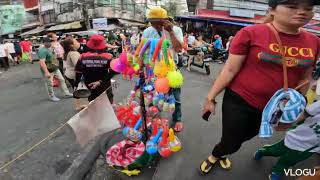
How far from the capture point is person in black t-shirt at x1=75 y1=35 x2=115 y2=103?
4250 millimetres

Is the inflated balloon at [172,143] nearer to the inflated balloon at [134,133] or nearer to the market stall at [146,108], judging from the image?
the market stall at [146,108]

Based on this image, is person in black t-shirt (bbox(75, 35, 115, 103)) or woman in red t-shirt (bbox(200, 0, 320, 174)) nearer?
woman in red t-shirt (bbox(200, 0, 320, 174))

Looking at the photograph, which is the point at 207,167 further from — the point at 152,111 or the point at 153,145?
the point at 152,111

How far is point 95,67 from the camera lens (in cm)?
429

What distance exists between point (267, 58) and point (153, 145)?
1.51 m

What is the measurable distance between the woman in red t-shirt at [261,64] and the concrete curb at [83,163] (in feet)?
5.90

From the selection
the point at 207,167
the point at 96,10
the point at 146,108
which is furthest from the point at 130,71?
the point at 96,10

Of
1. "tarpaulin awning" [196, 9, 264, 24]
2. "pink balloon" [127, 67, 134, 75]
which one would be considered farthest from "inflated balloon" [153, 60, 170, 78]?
"tarpaulin awning" [196, 9, 264, 24]

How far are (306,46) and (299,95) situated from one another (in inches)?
15.5

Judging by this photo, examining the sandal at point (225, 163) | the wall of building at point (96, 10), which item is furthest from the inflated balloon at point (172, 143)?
the wall of building at point (96, 10)

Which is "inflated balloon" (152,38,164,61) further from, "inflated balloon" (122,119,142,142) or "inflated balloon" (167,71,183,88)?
"inflated balloon" (122,119,142,142)

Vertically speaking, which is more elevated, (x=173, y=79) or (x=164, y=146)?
(x=173, y=79)

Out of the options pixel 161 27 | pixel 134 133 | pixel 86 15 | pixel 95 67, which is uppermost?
pixel 86 15

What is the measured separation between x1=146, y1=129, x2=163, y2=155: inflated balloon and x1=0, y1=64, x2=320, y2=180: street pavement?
0.22 metres
